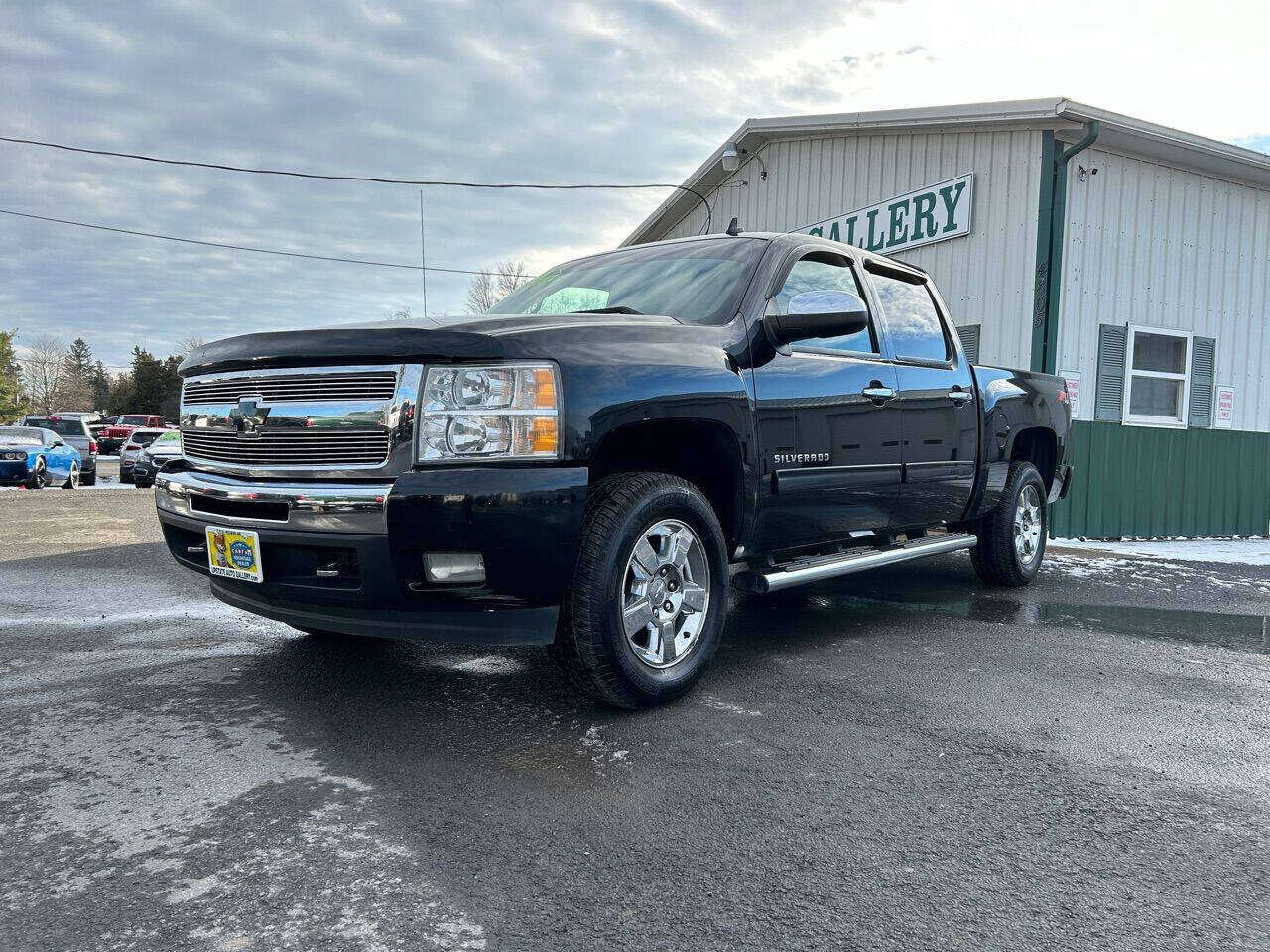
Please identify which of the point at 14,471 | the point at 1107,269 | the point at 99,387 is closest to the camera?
the point at 1107,269

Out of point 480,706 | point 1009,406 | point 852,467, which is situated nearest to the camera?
point 480,706

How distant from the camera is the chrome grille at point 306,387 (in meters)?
3.17

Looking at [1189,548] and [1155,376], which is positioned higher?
[1155,376]

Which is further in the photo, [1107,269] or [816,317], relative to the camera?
[1107,269]

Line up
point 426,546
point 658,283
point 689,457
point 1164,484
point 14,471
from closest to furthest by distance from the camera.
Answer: point 426,546 → point 689,457 → point 658,283 → point 1164,484 → point 14,471

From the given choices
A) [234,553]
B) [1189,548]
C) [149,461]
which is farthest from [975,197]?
[149,461]

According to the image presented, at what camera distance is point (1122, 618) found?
564 cm

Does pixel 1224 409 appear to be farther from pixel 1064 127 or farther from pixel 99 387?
pixel 99 387

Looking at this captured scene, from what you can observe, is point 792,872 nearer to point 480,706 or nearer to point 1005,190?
point 480,706

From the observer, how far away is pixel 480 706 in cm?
355

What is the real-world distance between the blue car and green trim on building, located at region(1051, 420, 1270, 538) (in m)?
18.0

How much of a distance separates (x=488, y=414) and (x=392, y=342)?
41 cm

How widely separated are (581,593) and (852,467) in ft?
6.09

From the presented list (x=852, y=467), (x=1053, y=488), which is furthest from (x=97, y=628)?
(x=1053, y=488)
